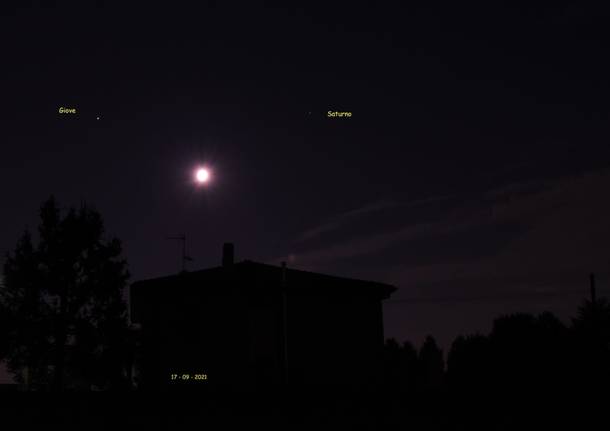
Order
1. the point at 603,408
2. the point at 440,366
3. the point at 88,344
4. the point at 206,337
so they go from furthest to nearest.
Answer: the point at 440,366, the point at 206,337, the point at 88,344, the point at 603,408

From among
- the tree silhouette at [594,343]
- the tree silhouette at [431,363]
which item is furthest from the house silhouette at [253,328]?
the tree silhouette at [431,363]

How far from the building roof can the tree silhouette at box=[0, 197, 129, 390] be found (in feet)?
12.6

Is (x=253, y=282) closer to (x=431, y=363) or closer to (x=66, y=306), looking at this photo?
(x=66, y=306)

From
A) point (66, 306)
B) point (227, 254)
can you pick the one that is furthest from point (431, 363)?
point (66, 306)

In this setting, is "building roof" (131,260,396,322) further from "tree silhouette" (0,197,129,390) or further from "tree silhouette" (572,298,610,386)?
"tree silhouette" (572,298,610,386)

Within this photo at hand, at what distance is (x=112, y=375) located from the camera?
34625mm

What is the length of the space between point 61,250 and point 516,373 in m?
21.4

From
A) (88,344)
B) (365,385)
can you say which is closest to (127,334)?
(88,344)

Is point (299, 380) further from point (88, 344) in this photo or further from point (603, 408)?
point (603, 408)

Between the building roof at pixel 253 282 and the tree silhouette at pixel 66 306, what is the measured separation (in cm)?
383

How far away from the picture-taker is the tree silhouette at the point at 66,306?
34.2 meters

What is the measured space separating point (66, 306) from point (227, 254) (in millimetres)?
10804

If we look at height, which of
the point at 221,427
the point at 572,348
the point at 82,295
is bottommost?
the point at 221,427

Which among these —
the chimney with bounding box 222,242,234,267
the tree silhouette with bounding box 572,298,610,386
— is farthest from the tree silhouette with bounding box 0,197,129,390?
the tree silhouette with bounding box 572,298,610,386
